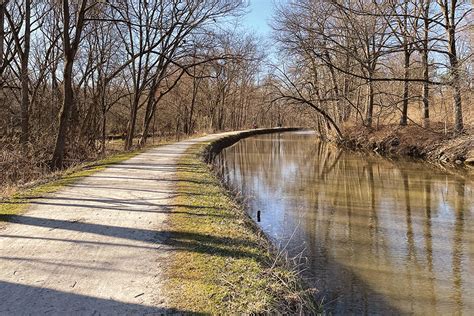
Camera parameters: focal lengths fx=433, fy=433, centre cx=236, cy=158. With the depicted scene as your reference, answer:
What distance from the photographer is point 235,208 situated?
26.5ft

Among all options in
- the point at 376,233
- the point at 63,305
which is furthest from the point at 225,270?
the point at 376,233

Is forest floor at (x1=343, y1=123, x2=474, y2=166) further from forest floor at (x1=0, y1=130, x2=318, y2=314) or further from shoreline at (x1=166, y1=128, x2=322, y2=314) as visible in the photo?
shoreline at (x1=166, y1=128, x2=322, y2=314)

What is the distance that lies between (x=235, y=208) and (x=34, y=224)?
11.2 feet

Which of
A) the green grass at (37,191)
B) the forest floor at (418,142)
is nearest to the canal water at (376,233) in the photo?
the forest floor at (418,142)

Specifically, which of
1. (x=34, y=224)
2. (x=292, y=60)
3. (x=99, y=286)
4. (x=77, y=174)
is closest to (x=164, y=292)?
(x=99, y=286)

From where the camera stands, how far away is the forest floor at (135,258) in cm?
405

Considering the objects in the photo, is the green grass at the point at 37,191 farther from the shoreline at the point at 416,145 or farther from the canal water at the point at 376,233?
the shoreline at the point at 416,145

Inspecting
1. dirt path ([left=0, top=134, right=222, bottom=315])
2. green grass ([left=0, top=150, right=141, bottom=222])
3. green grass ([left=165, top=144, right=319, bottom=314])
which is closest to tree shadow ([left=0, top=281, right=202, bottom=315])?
dirt path ([left=0, top=134, right=222, bottom=315])

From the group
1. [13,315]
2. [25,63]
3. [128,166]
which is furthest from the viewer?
[25,63]

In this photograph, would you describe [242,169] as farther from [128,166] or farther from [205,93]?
[205,93]

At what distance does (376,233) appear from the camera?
27.5ft

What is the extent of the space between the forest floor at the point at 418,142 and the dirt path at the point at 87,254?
14926 millimetres

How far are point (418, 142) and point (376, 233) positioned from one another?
1578cm

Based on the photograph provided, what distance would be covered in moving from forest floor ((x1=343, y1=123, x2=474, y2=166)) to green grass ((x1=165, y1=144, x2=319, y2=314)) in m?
14.9
